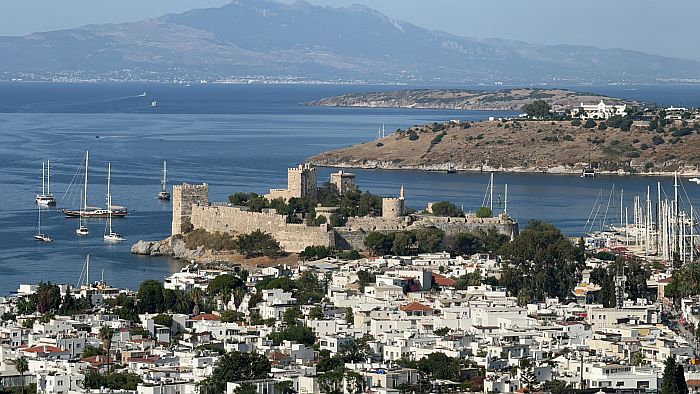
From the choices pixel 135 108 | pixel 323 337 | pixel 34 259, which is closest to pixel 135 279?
pixel 34 259

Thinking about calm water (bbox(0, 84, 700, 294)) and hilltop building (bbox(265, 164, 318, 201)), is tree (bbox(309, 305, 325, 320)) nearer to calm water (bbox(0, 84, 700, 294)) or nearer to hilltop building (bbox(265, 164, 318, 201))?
calm water (bbox(0, 84, 700, 294))

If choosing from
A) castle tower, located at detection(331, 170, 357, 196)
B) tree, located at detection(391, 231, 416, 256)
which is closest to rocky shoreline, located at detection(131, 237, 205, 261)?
castle tower, located at detection(331, 170, 357, 196)

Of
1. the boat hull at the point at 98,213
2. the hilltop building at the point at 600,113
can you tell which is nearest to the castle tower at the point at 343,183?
the boat hull at the point at 98,213

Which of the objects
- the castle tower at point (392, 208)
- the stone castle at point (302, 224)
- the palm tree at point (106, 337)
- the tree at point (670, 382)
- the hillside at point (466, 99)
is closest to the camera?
the tree at point (670, 382)

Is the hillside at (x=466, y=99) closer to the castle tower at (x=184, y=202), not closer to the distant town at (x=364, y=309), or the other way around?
the castle tower at (x=184, y=202)

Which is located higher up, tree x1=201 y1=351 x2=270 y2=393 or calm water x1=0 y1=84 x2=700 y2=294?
tree x1=201 y1=351 x2=270 y2=393

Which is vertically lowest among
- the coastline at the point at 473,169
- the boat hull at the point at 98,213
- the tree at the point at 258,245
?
the coastline at the point at 473,169
